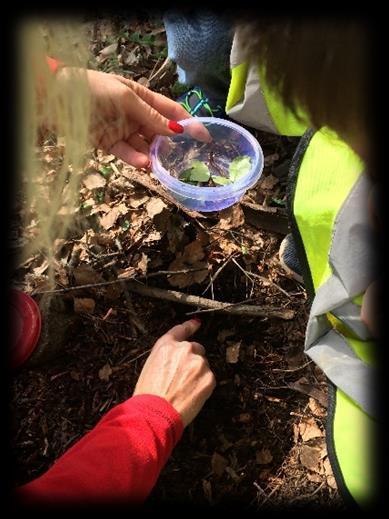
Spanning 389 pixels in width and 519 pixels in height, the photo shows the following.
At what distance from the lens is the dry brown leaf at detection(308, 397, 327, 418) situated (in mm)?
2193

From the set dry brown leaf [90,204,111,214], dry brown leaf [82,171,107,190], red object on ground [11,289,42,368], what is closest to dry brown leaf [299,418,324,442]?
red object on ground [11,289,42,368]

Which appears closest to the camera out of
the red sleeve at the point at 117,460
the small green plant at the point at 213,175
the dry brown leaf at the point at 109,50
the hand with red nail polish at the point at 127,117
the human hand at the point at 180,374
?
the red sleeve at the point at 117,460

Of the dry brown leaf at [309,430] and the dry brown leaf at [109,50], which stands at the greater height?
the dry brown leaf at [109,50]

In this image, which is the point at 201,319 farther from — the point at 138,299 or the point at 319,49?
the point at 319,49

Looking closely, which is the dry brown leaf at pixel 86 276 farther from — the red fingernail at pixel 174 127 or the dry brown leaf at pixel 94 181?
the red fingernail at pixel 174 127

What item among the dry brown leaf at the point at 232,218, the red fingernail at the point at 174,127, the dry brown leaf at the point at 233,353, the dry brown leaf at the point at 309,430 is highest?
the red fingernail at the point at 174,127

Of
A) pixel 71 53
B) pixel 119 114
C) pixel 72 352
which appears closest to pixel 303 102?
pixel 71 53

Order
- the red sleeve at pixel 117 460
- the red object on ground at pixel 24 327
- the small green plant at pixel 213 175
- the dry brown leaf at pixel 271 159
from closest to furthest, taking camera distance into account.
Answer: the red sleeve at pixel 117 460
the red object on ground at pixel 24 327
the small green plant at pixel 213 175
the dry brown leaf at pixel 271 159

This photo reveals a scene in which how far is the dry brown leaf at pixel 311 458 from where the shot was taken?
2.13 m

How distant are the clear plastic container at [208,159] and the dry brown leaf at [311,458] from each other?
1059 mm

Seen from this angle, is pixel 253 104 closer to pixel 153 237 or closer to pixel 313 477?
pixel 153 237

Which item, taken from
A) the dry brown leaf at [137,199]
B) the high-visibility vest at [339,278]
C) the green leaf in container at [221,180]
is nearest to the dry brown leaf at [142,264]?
the dry brown leaf at [137,199]

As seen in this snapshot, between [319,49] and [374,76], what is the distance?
232 millimetres

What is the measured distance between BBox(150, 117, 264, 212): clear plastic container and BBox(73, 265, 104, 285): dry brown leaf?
0.48 m
